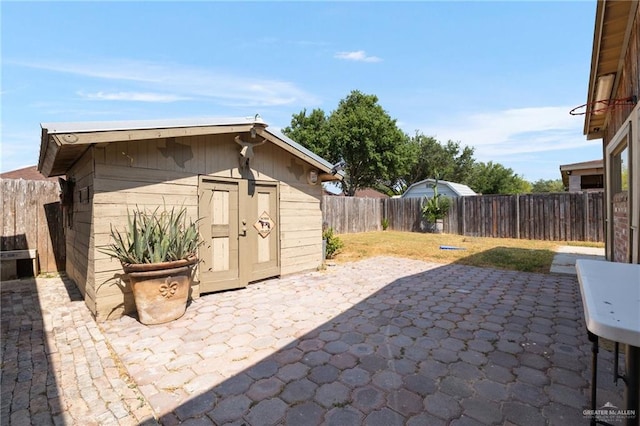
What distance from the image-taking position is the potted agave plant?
3.32 metres

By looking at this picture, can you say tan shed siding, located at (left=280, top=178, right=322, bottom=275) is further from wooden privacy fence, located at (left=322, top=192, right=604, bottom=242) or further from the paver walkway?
wooden privacy fence, located at (left=322, top=192, right=604, bottom=242)

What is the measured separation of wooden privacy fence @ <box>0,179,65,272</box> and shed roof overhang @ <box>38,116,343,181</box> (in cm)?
125

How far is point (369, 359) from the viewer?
8.43 feet

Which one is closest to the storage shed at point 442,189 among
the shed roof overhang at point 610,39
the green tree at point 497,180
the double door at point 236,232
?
the green tree at point 497,180

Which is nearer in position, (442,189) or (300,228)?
(300,228)

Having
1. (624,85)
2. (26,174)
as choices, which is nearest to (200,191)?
(624,85)

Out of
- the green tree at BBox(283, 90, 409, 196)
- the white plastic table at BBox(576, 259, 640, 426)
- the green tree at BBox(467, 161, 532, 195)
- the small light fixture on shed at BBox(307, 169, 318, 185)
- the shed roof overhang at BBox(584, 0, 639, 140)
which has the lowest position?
the white plastic table at BBox(576, 259, 640, 426)

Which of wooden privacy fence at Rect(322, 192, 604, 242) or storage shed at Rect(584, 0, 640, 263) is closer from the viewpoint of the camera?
storage shed at Rect(584, 0, 640, 263)

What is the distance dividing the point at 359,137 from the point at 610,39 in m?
18.6

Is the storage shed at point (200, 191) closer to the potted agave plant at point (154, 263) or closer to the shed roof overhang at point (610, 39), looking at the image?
the potted agave plant at point (154, 263)

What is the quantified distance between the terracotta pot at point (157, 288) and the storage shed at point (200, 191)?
0.60m

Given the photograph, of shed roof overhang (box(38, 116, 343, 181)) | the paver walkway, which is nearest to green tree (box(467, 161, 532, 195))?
the paver walkway

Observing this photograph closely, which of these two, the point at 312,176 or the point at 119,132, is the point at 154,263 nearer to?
the point at 119,132

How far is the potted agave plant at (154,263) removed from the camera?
10.9 feet
